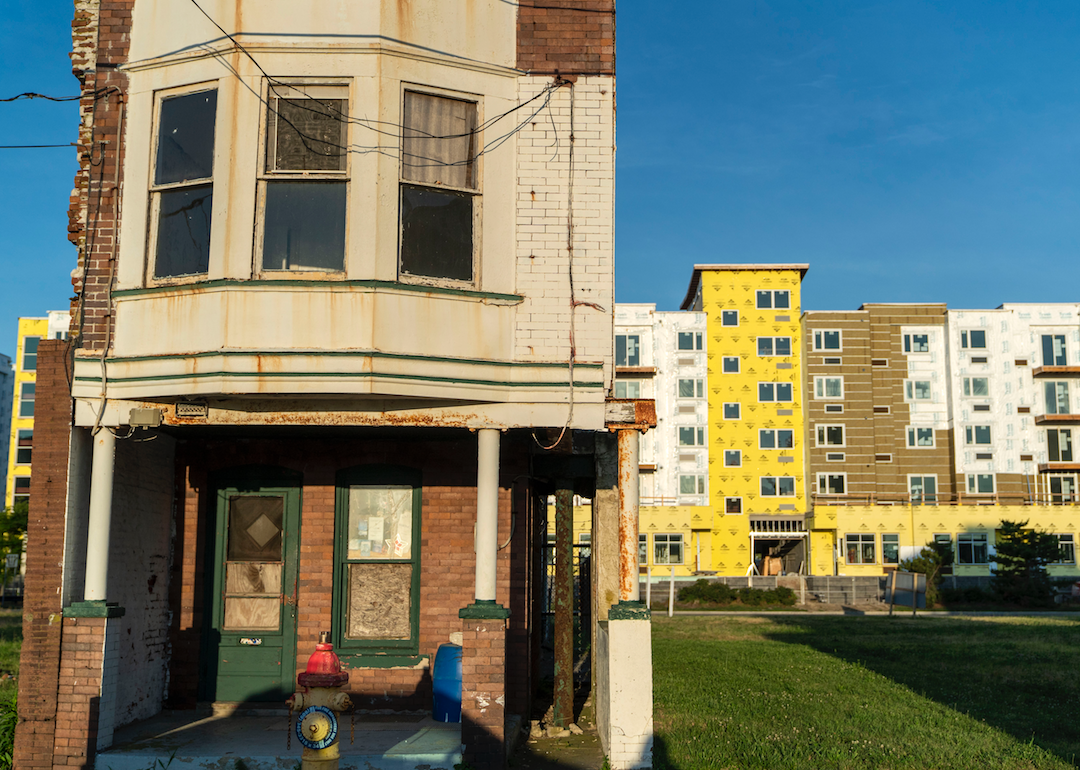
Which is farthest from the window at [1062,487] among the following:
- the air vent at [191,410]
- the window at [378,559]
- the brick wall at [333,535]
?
the air vent at [191,410]

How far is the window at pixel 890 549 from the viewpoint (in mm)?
52438

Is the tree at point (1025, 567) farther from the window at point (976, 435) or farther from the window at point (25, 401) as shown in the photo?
the window at point (25, 401)

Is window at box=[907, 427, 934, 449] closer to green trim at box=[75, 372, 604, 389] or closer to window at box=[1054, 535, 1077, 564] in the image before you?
window at box=[1054, 535, 1077, 564]

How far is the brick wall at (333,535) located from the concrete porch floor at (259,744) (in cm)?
47

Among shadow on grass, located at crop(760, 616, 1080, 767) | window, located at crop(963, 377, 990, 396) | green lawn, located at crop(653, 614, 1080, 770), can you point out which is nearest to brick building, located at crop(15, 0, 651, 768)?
green lawn, located at crop(653, 614, 1080, 770)

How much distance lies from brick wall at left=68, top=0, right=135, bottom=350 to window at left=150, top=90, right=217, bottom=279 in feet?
1.36

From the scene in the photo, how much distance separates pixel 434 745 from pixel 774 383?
50.8 meters

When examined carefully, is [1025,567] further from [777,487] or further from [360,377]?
[360,377]

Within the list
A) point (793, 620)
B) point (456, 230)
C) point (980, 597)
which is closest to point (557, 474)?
point (456, 230)

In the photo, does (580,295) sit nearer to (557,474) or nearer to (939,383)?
(557,474)

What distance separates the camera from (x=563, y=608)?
10.6 metres

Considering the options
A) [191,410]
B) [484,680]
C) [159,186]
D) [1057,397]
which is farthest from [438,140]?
[1057,397]

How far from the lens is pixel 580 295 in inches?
336

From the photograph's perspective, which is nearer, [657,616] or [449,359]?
[449,359]
